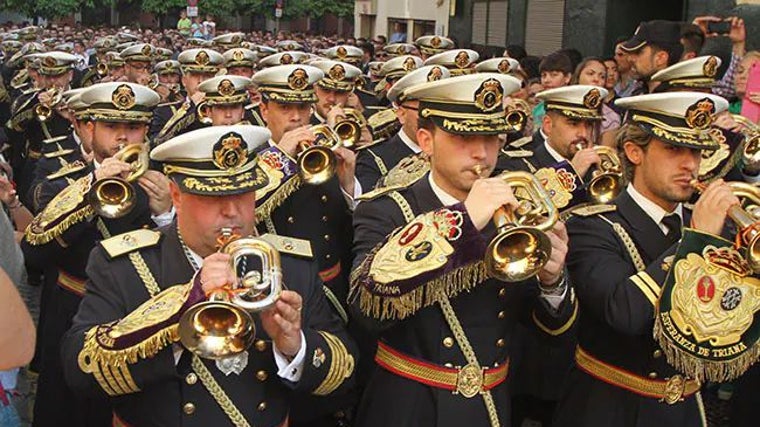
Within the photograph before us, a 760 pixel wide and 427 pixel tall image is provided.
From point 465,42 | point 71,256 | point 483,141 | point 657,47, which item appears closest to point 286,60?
point 657,47

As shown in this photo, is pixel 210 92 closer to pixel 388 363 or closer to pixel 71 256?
pixel 71 256

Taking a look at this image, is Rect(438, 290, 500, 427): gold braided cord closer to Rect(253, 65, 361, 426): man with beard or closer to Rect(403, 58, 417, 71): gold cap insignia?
Rect(253, 65, 361, 426): man with beard

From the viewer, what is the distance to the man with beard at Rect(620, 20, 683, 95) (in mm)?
9117

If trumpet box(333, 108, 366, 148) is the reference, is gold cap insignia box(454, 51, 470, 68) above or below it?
above

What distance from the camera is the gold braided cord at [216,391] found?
384cm

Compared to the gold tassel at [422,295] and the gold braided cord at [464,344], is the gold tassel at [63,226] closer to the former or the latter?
the gold tassel at [422,295]

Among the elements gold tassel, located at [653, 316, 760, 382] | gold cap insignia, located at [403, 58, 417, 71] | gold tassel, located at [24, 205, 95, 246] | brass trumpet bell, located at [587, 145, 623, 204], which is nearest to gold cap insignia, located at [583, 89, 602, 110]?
brass trumpet bell, located at [587, 145, 623, 204]

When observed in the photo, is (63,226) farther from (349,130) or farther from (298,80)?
(349,130)

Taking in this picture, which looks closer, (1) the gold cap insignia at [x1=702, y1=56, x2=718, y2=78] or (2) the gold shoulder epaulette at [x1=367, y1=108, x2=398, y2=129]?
(1) the gold cap insignia at [x1=702, y1=56, x2=718, y2=78]

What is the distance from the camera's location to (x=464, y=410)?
428 cm

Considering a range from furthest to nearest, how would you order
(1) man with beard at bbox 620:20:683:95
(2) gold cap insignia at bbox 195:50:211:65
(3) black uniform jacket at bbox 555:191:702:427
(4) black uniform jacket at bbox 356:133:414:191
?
(2) gold cap insignia at bbox 195:50:211:65 → (1) man with beard at bbox 620:20:683:95 → (4) black uniform jacket at bbox 356:133:414:191 → (3) black uniform jacket at bbox 555:191:702:427

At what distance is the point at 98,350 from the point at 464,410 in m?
1.54

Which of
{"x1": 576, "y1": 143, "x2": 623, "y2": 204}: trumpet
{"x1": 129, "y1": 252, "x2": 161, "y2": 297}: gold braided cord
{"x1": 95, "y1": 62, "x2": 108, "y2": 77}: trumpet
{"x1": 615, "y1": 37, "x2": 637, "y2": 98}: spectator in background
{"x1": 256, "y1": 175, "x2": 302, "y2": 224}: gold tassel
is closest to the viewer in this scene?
{"x1": 129, "y1": 252, "x2": 161, "y2": 297}: gold braided cord

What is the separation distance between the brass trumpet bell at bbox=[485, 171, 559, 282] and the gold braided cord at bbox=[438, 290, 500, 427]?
375mm
